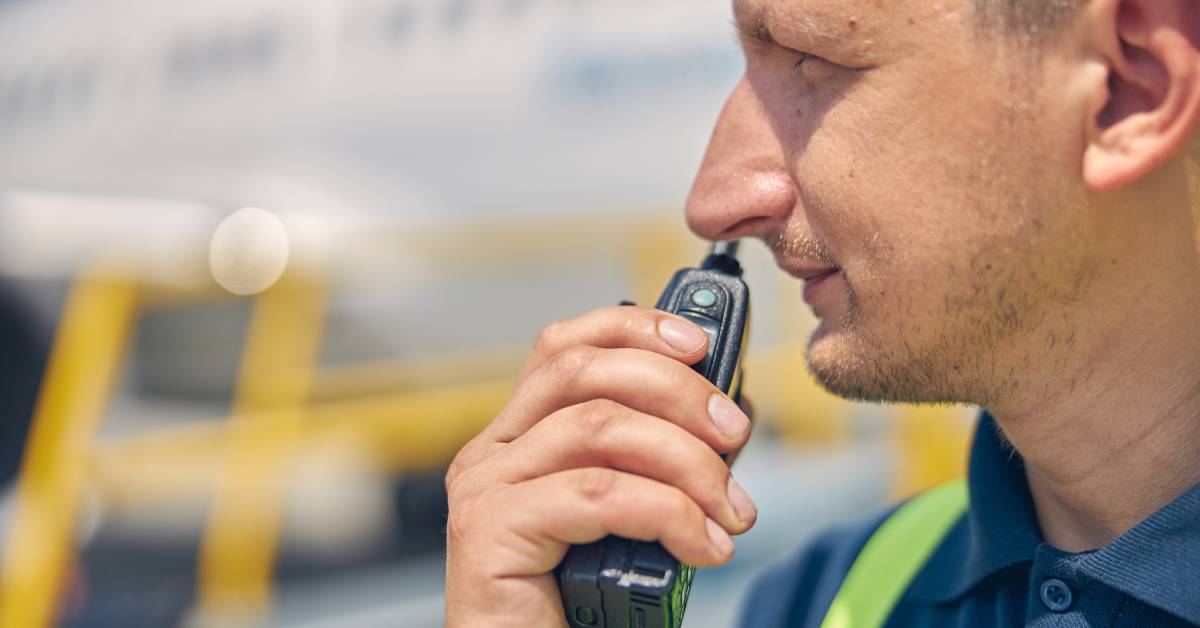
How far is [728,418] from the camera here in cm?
107

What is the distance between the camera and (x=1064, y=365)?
1.15 metres

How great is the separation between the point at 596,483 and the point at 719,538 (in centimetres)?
13

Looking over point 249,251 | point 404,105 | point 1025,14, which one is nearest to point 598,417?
point 1025,14

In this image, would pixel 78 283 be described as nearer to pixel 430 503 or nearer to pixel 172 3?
pixel 430 503

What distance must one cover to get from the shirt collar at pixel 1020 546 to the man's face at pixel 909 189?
0.16m

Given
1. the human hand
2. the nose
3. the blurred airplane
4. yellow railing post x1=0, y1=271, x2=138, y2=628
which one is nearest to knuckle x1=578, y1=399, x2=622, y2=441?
the human hand

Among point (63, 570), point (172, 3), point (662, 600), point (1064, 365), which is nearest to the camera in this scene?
point (662, 600)

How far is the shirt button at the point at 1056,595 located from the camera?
3.50 feet

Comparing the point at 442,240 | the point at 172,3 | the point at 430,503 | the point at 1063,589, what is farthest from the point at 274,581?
the point at 1063,589

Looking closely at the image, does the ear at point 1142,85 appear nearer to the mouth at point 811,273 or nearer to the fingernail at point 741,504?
the mouth at point 811,273

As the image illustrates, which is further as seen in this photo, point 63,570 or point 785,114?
point 63,570

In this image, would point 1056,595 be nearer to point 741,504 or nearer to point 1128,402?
point 1128,402

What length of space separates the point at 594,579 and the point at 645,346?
0.25 m

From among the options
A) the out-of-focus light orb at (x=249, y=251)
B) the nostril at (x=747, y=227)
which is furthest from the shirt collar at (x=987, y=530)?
the out-of-focus light orb at (x=249, y=251)
